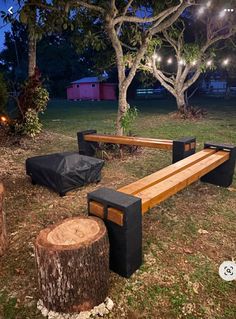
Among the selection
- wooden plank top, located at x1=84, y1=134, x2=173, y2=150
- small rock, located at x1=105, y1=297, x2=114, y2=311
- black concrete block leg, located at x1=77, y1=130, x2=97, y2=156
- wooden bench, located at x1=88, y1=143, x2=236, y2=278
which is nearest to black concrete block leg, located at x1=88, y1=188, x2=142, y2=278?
wooden bench, located at x1=88, y1=143, x2=236, y2=278

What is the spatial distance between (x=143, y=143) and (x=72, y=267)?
3763 millimetres

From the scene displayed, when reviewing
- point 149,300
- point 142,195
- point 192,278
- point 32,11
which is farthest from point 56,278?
point 32,11

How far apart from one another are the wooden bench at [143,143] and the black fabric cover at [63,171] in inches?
47.0

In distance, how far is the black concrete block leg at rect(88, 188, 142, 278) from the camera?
2268 mm

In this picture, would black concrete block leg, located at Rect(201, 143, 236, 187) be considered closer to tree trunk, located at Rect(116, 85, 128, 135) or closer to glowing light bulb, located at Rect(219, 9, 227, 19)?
tree trunk, located at Rect(116, 85, 128, 135)

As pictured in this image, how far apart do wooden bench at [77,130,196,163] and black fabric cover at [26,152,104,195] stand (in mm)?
1194

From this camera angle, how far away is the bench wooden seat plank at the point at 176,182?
2.68 m

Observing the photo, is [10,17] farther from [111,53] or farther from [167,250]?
[111,53]

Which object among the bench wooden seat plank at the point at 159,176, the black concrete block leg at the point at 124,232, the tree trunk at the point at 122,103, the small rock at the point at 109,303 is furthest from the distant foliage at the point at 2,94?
the small rock at the point at 109,303

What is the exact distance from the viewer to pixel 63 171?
4184 mm

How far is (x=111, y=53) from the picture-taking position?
13320mm

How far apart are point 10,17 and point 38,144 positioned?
353cm

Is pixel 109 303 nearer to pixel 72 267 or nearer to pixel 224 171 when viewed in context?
pixel 72 267

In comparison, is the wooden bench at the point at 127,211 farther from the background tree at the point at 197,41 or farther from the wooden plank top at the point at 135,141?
the background tree at the point at 197,41
